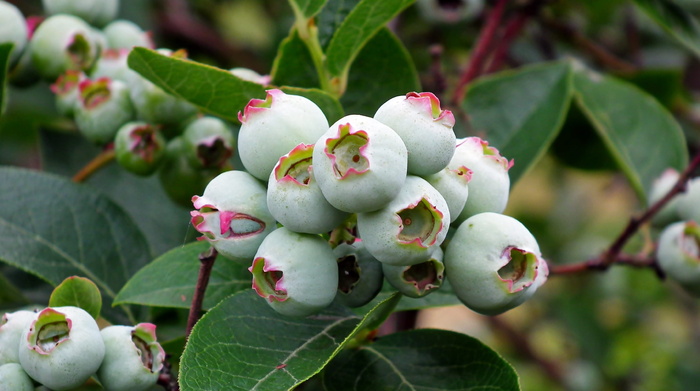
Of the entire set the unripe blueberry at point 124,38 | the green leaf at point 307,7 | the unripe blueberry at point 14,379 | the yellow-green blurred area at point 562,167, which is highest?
the green leaf at point 307,7

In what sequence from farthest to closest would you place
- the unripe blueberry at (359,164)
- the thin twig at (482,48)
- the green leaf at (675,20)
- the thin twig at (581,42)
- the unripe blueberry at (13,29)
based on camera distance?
1. the thin twig at (581,42)
2. the thin twig at (482,48)
3. the green leaf at (675,20)
4. the unripe blueberry at (13,29)
5. the unripe blueberry at (359,164)

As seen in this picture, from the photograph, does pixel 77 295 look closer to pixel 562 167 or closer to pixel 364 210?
pixel 364 210

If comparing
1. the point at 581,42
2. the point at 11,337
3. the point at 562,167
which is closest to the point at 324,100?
the point at 11,337

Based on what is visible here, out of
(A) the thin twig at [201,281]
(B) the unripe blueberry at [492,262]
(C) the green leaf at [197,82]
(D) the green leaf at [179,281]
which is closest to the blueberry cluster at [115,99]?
(C) the green leaf at [197,82]

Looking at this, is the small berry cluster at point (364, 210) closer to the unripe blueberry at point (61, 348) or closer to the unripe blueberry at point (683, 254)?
the unripe blueberry at point (61, 348)

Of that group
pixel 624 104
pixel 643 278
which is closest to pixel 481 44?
pixel 624 104

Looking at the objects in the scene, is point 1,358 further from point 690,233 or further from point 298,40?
point 690,233

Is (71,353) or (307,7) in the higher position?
(307,7)
